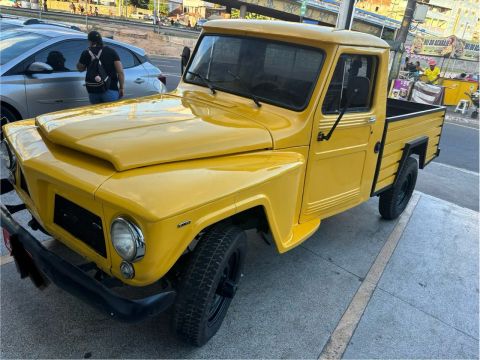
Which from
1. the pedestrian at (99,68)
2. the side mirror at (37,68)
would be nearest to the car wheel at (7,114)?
the side mirror at (37,68)

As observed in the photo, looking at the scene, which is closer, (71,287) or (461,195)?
(71,287)

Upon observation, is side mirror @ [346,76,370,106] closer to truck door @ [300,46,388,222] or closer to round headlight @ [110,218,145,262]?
truck door @ [300,46,388,222]

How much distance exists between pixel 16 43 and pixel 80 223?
452 cm

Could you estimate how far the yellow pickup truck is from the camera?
196 cm

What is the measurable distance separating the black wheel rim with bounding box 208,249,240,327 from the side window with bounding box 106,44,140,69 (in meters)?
4.80

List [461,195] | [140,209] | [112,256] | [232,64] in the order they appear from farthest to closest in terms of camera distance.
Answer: [461,195]
[232,64]
[112,256]
[140,209]

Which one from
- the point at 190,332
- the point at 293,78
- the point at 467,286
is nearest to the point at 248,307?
the point at 190,332

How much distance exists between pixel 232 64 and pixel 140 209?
191 cm

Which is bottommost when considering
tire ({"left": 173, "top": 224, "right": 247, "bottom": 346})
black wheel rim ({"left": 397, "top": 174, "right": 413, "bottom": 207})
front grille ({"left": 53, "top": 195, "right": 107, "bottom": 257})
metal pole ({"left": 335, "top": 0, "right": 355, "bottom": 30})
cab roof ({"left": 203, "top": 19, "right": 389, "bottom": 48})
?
black wheel rim ({"left": 397, "top": 174, "right": 413, "bottom": 207})

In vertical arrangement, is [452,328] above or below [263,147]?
below

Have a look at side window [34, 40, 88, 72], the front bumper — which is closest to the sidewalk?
the front bumper

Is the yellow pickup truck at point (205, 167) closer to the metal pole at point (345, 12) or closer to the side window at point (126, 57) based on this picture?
the side window at point (126, 57)

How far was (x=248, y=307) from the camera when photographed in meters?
2.93

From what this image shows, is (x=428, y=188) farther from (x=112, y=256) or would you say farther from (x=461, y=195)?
Answer: (x=112, y=256)
